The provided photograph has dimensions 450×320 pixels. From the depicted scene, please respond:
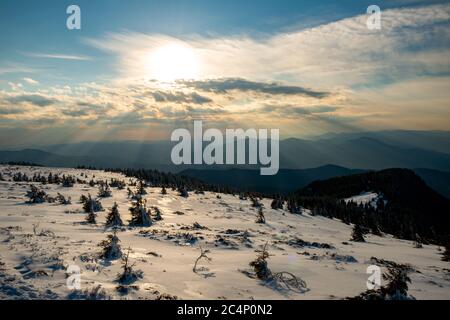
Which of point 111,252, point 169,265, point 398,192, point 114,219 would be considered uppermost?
point 111,252

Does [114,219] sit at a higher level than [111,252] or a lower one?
lower

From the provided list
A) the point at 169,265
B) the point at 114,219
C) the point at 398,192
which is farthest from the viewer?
the point at 398,192

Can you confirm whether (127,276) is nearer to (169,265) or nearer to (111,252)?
(169,265)

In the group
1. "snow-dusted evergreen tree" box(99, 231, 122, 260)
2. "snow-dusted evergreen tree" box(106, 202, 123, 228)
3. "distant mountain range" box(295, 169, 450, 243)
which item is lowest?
"distant mountain range" box(295, 169, 450, 243)

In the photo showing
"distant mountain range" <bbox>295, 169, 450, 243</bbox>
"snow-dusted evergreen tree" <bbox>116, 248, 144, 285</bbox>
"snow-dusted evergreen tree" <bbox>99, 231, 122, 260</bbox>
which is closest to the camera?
"snow-dusted evergreen tree" <bbox>116, 248, 144, 285</bbox>

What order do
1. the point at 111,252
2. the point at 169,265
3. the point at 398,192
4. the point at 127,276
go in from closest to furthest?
the point at 127,276 < the point at 169,265 < the point at 111,252 < the point at 398,192

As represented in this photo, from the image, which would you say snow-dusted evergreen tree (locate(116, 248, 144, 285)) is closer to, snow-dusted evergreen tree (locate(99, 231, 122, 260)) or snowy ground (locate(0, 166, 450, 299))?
snowy ground (locate(0, 166, 450, 299))

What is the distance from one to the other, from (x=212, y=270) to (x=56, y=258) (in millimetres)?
5225

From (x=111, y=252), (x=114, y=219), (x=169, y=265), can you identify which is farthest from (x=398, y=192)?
(x=111, y=252)

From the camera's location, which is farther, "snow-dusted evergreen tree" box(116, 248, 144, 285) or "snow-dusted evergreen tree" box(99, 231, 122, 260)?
"snow-dusted evergreen tree" box(99, 231, 122, 260)

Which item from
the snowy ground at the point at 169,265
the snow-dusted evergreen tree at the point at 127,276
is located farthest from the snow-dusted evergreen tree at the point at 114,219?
the snow-dusted evergreen tree at the point at 127,276

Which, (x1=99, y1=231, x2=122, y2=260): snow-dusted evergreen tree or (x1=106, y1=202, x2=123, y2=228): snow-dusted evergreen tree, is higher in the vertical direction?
(x1=99, y1=231, x2=122, y2=260): snow-dusted evergreen tree

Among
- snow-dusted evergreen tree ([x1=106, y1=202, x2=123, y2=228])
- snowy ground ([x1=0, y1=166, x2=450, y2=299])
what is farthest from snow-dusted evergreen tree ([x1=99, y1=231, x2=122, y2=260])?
snow-dusted evergreen tree ([x1=106, y1=202, x2=123, y2=228])
